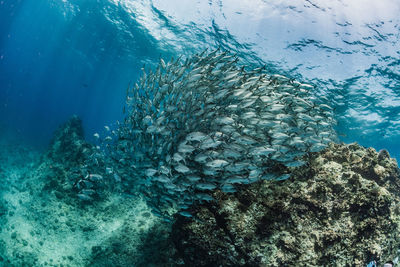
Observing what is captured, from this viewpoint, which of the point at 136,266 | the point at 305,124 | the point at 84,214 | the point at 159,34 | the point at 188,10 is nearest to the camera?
the point at 305,124

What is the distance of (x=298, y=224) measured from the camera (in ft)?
17.5

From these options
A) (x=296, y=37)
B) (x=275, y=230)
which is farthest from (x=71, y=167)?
(x=296, y=37)

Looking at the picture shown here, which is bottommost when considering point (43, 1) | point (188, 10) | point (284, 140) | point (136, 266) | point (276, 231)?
point (136, 266)

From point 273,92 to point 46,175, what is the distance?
1269cm

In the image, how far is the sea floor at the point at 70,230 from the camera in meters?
8.00

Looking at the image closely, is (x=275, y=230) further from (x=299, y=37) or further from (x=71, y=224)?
(x=299, y=37)

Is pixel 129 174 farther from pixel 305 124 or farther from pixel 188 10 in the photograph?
pixel 188 10

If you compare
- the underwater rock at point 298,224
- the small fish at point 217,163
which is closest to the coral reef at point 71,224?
the underwater rock at point 298,224

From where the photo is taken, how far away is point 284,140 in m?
5.70

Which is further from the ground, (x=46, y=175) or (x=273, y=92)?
(x=273, y=92)

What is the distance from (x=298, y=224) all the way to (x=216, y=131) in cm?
290

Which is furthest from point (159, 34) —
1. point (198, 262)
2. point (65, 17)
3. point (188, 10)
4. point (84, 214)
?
point (198, 262)

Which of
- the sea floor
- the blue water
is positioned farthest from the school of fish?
the blue water

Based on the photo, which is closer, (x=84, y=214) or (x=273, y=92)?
(x=273, y=92)
